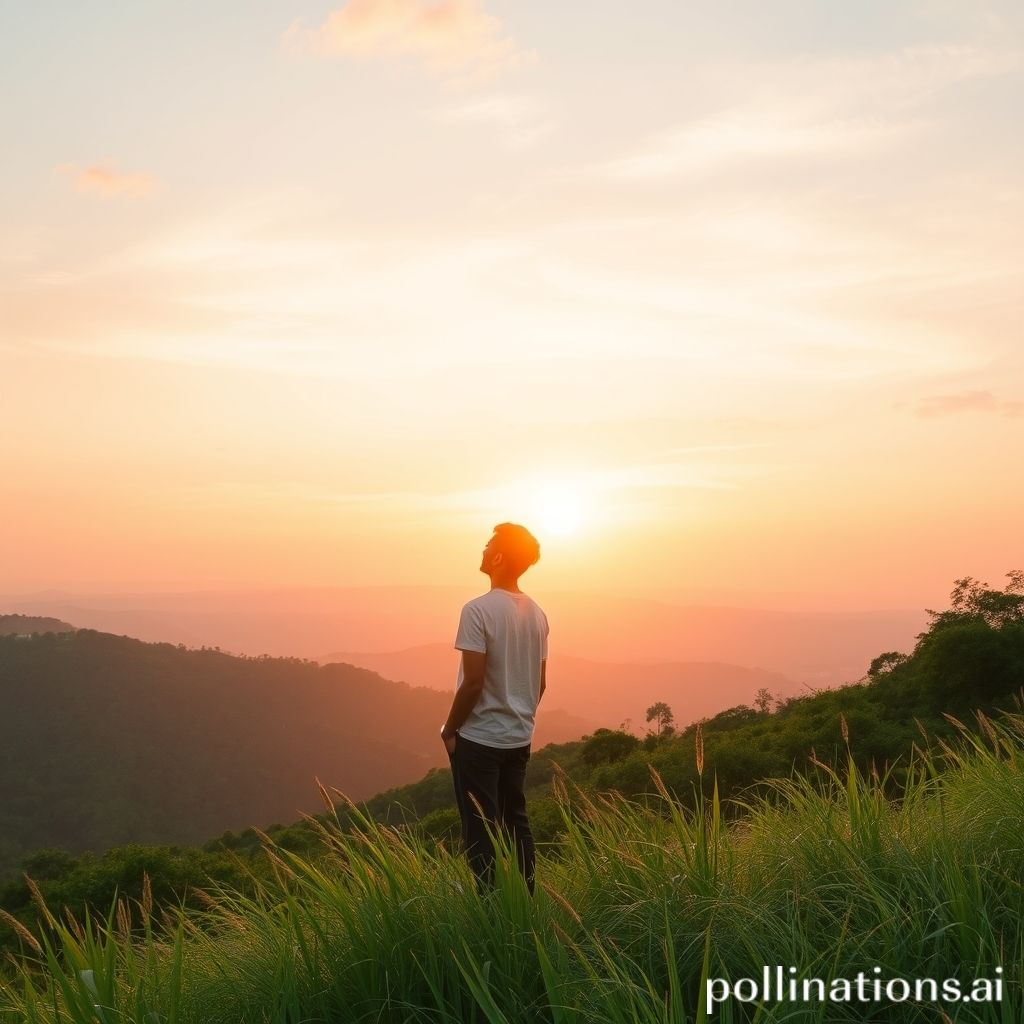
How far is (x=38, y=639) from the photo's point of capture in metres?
125

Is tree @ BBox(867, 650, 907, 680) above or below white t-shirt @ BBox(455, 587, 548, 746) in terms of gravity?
below

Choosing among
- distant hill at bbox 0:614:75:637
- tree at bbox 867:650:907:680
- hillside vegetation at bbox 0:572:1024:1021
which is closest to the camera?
hillside vegetation at bbox 0:572:1024:1021

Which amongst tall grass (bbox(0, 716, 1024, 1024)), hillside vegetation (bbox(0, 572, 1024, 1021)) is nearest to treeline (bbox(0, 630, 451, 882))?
hillside vegetation (bbox(0, 572, 1024, 1021))

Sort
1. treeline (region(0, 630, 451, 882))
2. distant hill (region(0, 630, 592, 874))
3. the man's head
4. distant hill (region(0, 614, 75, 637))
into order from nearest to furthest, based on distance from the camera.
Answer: the man's head, treeline (region(0, 630, 451, 882)), distant hill (region(0, 630, 592, 874)), distant hill (region(0, 614, 75, 637))

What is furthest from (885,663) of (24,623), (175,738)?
(24,623)

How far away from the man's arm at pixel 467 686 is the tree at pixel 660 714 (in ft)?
82.3

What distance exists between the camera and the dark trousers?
5519mm

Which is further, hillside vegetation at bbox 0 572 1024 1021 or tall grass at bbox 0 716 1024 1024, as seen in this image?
hillside vegetation at bbox 0 572 1024 1021

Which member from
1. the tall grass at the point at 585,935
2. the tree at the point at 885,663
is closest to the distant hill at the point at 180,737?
the tree at the point at 885,663

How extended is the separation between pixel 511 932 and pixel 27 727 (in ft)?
366

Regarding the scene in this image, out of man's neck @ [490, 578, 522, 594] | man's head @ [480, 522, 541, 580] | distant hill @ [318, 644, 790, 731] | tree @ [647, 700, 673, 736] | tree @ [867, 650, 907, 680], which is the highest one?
man's head @ [480, 522, 541, 580]

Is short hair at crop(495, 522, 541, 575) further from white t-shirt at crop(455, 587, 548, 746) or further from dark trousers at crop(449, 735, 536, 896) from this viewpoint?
dark trousers at crop(449, 735, 536, 896)

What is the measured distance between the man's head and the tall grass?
1.45 meters

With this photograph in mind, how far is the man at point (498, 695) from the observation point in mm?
5719
